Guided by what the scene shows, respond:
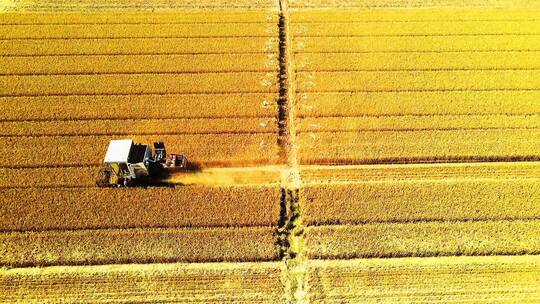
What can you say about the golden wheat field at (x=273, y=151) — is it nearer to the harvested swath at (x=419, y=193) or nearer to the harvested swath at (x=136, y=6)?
the harvested swath at (x=419, y=193)

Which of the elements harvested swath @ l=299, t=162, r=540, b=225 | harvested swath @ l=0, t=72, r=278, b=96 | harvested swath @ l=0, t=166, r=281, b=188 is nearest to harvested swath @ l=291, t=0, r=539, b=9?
harvested swath @ l=0, t=72, r=278, b=96

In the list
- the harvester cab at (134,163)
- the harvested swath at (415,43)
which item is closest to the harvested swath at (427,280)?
the harvester cab at (134,163)

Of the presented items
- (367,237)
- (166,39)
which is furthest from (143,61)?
(367,237)

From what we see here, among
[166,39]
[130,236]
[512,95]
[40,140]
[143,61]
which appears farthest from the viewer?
[166,39]

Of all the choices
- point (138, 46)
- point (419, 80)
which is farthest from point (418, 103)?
point (138, 46)

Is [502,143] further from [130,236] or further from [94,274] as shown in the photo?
[94,274]

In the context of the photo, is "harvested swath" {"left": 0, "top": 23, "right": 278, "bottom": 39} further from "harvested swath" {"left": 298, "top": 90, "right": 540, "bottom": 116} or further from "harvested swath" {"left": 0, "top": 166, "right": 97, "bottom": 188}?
"harvested swath" {"left": 0, "top": 166, "right": 97, "bottom": 188}
